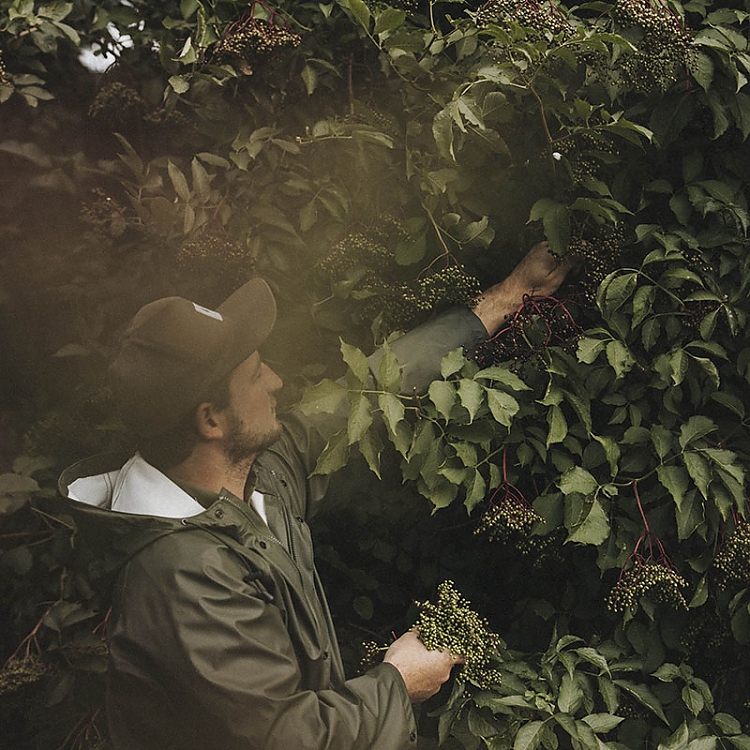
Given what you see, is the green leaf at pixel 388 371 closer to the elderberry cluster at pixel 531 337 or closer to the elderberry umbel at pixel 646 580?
the elderberry cluster at pixel 531 337

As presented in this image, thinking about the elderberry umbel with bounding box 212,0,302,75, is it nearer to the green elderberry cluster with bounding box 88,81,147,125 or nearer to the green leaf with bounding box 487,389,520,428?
the green elderberry cluster with bounding box 88,81,147,125

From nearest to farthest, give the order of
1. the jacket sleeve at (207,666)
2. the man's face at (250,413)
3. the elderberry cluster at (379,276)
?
the jacket sleeve at (207,666)
the man's face at (250,413)
the elderberry cluster at (379,276)

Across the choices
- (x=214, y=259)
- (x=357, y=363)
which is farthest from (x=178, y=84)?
(x=357, y=363)

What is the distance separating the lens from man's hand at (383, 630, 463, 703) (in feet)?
4.06

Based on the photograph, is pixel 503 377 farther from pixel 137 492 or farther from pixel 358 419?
pixel 137 492

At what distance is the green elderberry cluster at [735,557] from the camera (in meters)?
1.33

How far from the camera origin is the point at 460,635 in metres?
1.29

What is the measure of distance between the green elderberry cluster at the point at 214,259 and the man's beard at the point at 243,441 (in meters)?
0.28

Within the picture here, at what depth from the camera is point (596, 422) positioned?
56.6 inches

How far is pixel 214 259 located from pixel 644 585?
82 cm

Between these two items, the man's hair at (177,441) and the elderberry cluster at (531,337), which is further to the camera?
the elderberry cluster at (531,337)

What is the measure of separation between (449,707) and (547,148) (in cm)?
85

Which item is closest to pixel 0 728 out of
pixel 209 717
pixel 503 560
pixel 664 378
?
pixel 209 717

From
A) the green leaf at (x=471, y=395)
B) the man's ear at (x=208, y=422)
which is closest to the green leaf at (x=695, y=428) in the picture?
the green leaf at (x=471, y=395)
